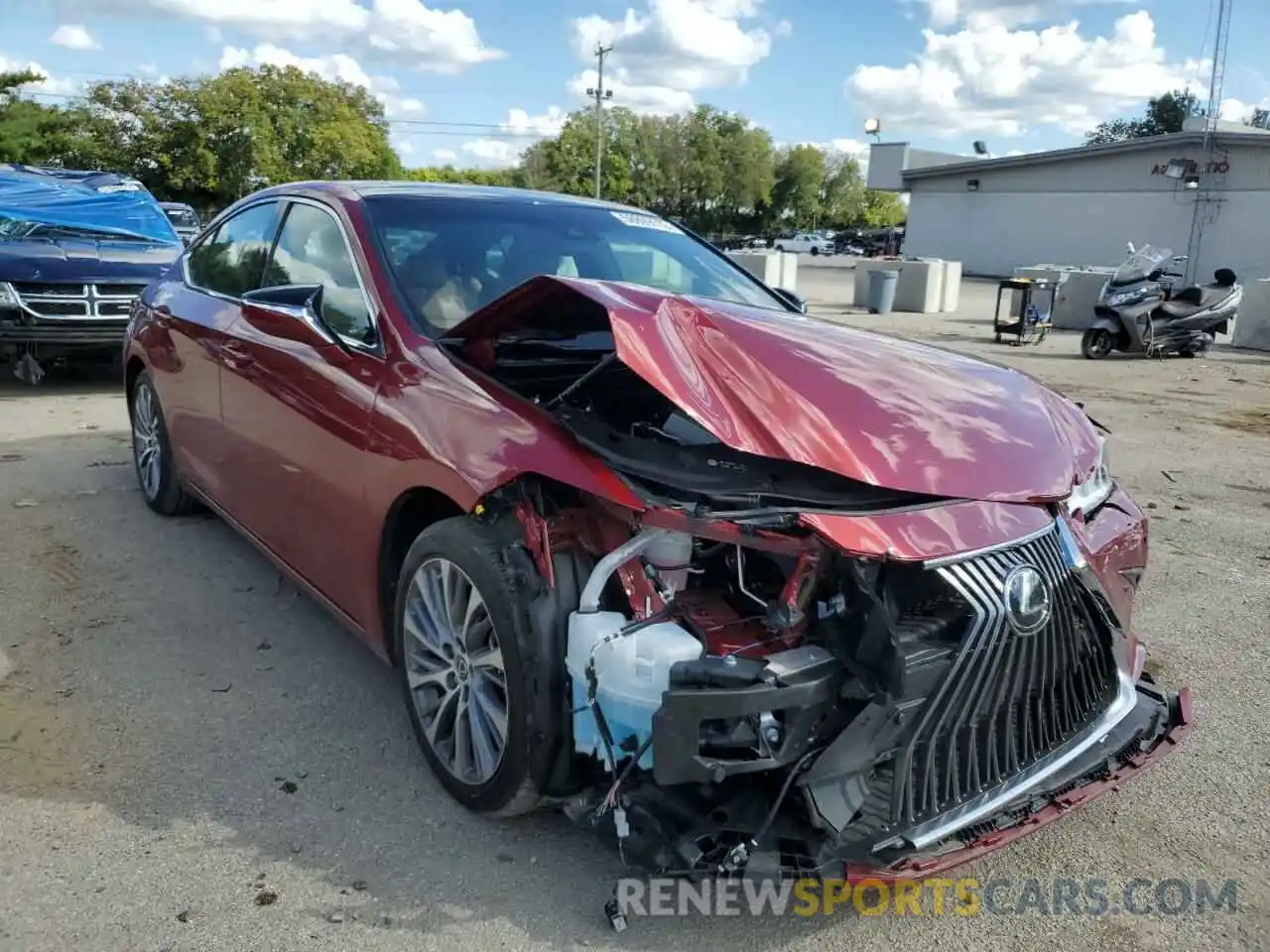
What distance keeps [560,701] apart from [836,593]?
72cm

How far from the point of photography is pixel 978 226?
1610 inches

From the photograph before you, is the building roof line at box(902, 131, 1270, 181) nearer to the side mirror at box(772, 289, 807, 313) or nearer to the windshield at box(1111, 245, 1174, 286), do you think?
the windshield at box(1111, 245, 1174, 286)

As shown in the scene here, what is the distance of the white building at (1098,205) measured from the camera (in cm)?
3241

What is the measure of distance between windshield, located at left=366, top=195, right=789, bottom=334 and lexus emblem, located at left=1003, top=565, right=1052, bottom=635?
1.85 meters

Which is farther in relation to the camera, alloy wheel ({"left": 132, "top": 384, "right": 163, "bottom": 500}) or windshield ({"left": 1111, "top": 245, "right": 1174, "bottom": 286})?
windshield ({"left": 1111, "top": 245, "right": 1174, "bottom": 286})

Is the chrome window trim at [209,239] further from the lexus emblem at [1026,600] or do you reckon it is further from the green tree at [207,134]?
the green tree at [207,134]

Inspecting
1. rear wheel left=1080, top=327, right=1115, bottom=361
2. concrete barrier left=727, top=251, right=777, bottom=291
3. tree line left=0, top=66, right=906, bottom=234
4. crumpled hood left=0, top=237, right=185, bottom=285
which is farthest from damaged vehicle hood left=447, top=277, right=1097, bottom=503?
tree line left=0, top=66, right=906, bottom=234

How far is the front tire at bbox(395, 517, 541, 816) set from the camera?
2559mm

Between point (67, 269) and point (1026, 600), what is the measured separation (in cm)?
868

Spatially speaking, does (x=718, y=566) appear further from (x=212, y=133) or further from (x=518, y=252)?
(x=212, y=133)

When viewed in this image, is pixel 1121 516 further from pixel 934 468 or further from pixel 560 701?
pixel 560 701

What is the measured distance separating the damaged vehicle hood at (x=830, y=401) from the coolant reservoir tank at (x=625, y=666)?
0.51m

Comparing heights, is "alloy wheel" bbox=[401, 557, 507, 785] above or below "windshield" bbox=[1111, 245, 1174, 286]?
below

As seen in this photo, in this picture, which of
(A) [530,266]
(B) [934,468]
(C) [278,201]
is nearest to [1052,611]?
(B) [934,468]
